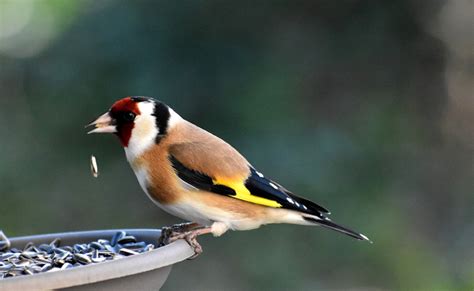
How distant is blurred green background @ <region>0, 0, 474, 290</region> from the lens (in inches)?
238

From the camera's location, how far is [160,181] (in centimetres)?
304

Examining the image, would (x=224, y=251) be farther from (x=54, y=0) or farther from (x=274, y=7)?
(x=54, y=0)

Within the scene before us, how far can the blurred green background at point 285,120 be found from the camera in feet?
Answer: 19.8

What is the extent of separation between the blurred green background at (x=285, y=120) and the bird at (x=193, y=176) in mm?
2814

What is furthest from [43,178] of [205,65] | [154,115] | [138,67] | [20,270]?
[20,270]

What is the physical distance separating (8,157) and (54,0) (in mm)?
1556

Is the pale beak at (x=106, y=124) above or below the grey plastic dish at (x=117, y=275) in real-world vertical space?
above

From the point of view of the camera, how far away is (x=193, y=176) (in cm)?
306

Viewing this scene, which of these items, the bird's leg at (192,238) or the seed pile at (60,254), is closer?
the seed pile at (60,254)

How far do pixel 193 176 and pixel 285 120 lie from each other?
3.25m

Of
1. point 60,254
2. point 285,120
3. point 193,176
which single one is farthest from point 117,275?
point 285,120

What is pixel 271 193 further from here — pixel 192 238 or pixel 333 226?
pixel 192 238

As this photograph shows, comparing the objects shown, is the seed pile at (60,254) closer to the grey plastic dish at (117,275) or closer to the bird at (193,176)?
the grey plastic dish at (117,275)

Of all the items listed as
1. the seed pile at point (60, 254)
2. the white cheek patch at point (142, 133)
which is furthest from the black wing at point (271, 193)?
the seed pile at point (60, 254)
